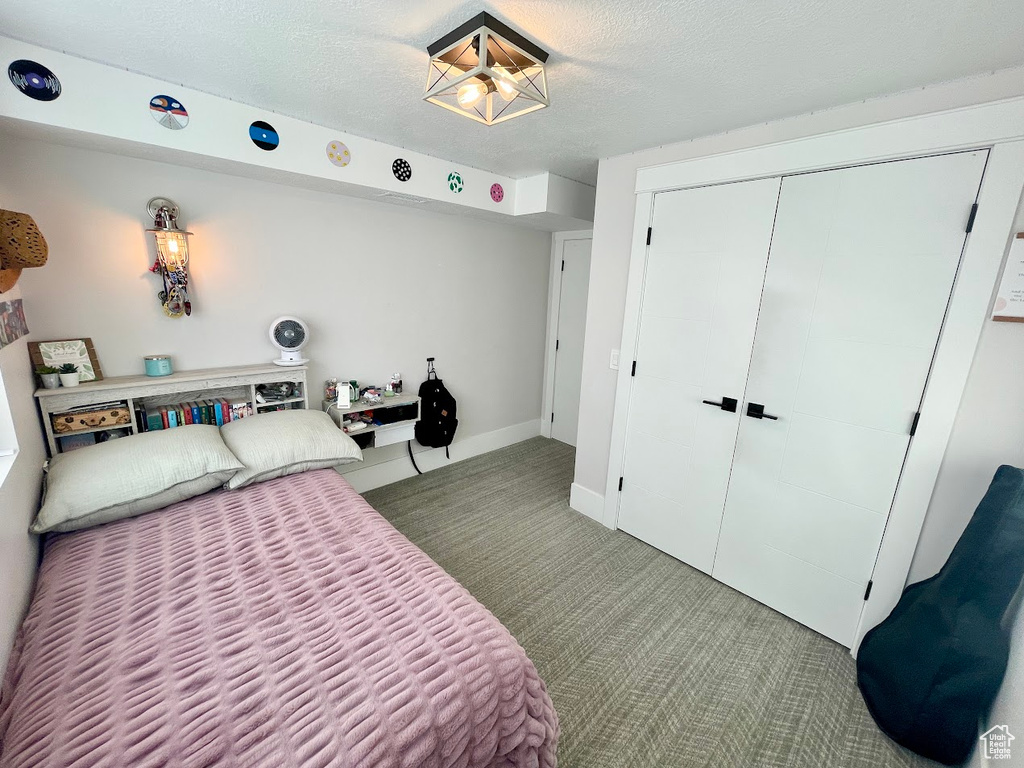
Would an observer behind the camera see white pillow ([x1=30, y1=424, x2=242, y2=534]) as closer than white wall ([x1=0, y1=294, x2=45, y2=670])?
No

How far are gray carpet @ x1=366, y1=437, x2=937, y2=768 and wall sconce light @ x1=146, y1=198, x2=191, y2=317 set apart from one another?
69.8 inches

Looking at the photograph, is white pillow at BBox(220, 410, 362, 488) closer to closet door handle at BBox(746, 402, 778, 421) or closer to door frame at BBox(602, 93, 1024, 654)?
closet door handle at BBox(746, 402, 778, 421)

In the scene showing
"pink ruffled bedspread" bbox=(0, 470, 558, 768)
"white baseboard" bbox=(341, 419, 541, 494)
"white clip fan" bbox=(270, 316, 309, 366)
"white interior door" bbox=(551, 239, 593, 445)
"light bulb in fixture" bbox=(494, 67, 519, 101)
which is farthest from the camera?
"white interior door" bbox=(551, 239, 593, 445)

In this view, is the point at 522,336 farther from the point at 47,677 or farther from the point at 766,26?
the point at 47,677

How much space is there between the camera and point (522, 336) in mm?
4109

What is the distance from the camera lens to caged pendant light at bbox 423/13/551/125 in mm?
1265

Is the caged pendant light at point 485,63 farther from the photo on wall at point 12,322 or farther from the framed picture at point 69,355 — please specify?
the framed picture at point 69,355

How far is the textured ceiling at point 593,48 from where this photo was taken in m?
1.21

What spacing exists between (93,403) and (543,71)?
2.44 m

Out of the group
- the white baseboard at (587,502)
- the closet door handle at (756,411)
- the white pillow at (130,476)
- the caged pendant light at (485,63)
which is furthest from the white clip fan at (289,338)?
the closet door handle at (756,411)

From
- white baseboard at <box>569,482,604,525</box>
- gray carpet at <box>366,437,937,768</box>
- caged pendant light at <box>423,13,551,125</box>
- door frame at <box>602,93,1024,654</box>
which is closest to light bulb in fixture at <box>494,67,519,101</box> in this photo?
caged pendant light at <box>423,13,551,125</box>

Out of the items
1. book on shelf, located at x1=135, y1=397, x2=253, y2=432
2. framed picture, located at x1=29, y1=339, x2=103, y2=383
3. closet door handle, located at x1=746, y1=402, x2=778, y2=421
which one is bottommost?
book on shelf, located at x1=135, y1=397, x2=253, y2=432

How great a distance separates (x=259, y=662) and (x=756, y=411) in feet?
7.47

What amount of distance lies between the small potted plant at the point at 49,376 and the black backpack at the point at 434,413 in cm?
196
